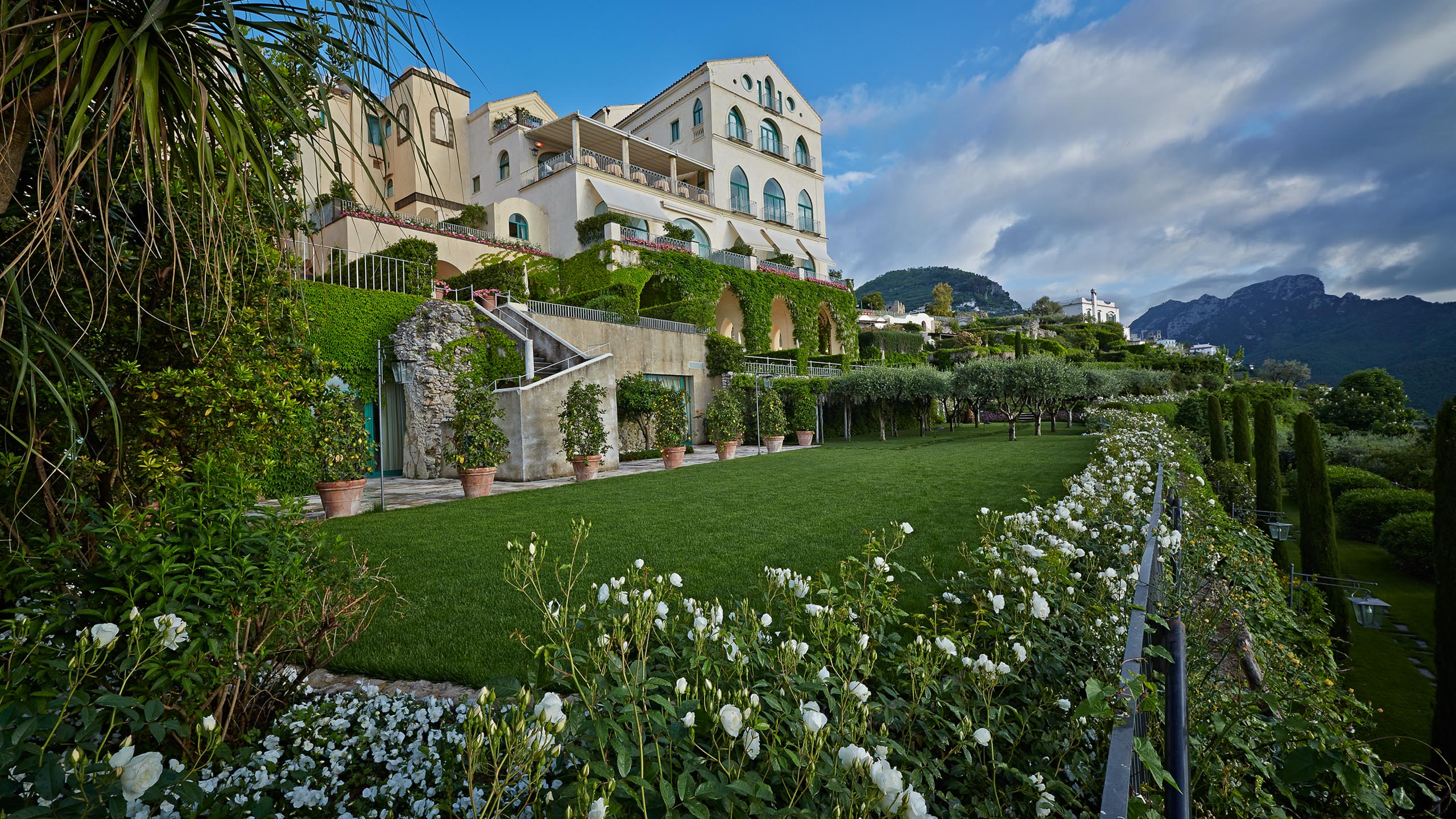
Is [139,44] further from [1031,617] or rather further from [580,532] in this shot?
[1031,617]

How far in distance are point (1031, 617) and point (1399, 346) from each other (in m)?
94.9

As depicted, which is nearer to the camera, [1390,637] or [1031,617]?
[1031,617]

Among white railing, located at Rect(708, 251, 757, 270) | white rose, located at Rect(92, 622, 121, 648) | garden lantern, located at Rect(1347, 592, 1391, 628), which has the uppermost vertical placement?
white railing, located at Rect(708, 251, 757, 270)

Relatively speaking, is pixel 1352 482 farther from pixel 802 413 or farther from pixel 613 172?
pixel 613 172

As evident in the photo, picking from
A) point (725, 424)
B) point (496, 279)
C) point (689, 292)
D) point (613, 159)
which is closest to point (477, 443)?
point (725, 424)

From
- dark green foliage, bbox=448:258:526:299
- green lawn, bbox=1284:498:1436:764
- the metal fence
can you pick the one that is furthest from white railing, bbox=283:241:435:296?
green lawn, bbox=1284:498:1436:764

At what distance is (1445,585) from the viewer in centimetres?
464

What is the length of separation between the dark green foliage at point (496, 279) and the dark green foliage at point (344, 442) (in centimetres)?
1037

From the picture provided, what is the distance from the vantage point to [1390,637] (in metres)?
8.38

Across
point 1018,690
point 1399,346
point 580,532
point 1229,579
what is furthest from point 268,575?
point 1399,346

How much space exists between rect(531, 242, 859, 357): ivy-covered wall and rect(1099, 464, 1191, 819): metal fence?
17.5m

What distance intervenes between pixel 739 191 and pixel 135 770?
31457mm

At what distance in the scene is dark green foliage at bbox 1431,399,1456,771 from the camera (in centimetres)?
427

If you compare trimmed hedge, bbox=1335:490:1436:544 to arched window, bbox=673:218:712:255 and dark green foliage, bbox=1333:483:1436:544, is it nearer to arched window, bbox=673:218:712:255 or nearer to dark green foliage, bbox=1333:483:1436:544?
dark green foliage, bbox=1333:483:1436:544
